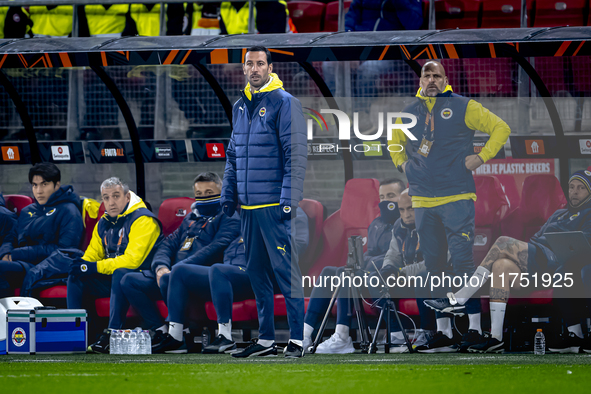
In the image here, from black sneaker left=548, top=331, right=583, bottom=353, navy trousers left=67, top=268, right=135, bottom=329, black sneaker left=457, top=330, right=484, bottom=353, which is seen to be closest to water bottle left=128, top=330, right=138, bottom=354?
navy trousers left=67, top=268, right=135, bottom=329

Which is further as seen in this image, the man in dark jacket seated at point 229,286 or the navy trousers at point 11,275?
the navy trousers at point 11,275

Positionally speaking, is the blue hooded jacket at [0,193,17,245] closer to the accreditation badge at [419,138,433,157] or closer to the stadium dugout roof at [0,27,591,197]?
the stadium dugout roof at [0,27,591,197]

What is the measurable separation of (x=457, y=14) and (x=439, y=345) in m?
3.67

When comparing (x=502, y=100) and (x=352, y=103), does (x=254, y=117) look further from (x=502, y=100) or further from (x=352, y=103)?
(x=502, y=100)

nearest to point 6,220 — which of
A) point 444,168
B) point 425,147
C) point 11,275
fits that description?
point 11,275

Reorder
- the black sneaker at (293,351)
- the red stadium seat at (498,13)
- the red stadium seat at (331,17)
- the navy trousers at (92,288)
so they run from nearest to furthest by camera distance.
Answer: the black sneaker at (293,351)
the navy trousers at (92,288)
the red stadium seat at (498,13)
the red stadium seat at (331,17)

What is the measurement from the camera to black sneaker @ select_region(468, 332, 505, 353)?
19.2 ft

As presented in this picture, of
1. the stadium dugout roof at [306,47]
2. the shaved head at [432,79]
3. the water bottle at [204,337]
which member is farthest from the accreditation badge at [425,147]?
the water bottle at [204,337]

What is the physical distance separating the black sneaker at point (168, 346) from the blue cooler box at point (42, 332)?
59 cm

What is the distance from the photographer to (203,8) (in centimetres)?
830

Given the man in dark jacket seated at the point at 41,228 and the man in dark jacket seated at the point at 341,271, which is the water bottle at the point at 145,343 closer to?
the man in dark jacket seated at the point at 41,228

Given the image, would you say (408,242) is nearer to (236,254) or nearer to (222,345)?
(236,254)

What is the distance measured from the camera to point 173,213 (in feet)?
21.1

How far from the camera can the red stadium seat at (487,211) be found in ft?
19.6
